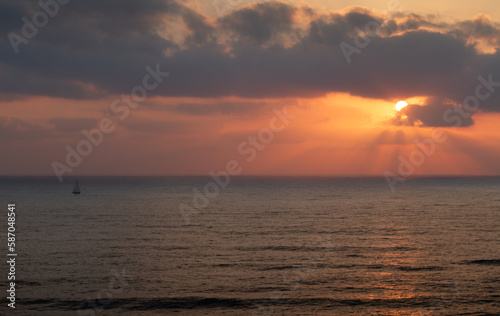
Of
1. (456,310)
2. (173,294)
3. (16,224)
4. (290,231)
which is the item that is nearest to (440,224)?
(290,231)

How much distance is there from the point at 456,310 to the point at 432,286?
19.2 ft

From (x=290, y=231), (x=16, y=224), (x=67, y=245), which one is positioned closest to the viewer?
A: (x=67, y=245)

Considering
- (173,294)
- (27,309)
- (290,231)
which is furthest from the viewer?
(290,231)

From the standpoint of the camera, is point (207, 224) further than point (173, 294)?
Yes

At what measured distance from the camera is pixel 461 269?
45.8 metres

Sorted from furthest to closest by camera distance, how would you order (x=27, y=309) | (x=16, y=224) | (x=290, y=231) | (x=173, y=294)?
(x=16, y=224)
(x=290, y=231)
(x=173, y=294)
(x=27, y=309)

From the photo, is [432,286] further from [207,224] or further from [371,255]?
[207,224]

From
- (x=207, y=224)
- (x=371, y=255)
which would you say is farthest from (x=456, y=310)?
(x=207, y=224)

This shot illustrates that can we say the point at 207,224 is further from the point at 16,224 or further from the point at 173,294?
the point at 173,294

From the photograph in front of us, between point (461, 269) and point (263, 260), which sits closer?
point (461, 269)

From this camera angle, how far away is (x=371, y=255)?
5297 cm

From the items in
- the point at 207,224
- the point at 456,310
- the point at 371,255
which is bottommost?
the point at 456,310

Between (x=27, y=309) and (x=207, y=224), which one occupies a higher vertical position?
(x=207, y=224)

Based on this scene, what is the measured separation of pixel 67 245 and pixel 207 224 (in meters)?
27.5
